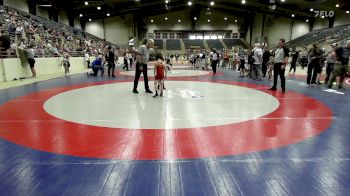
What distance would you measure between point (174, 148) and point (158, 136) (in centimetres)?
56

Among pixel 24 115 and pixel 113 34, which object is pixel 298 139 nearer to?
pixel 24 115

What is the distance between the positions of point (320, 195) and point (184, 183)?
49.8 inches

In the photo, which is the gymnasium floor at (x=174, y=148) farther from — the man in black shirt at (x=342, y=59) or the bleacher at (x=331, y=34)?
the bleacher at (x=331, y=34)

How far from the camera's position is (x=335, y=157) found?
10.8 feet

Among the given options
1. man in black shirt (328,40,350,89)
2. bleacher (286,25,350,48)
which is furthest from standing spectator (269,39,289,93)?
bleacher (286,25,350,48)

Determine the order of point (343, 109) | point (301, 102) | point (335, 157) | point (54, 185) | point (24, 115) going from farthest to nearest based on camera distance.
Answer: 1. point (301, 102)
2. point (343, 109)
3. point (24, 115)
4. point (335, 157)
5. point (54, 185)

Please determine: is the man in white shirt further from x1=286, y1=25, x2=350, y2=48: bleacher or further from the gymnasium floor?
x1=286, y1=25, x2=350, y2=48: bleacher

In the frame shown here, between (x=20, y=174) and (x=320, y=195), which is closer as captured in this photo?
(x=320, y=195)

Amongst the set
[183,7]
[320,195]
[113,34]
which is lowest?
[320,195]

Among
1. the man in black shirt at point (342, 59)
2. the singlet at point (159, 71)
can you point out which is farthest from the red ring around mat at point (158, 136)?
the man in black shirt at point (342, 59)

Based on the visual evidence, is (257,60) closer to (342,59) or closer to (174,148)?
(342,59)

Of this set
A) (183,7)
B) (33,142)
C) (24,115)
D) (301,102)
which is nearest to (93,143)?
(33,142)

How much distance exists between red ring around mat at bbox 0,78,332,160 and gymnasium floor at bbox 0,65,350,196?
14 millimetres

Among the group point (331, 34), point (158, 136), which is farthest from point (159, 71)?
point (331, 34)
